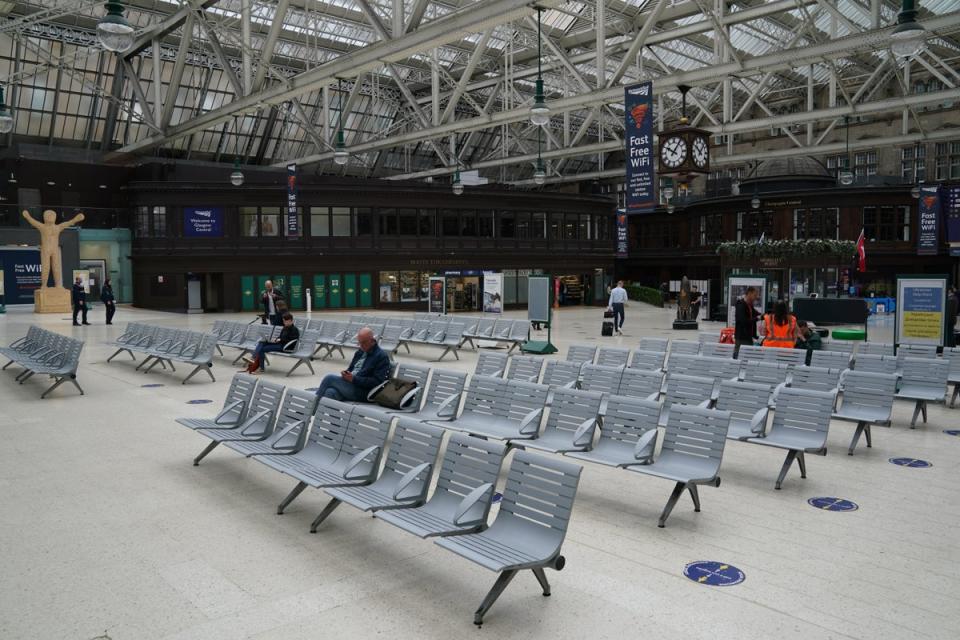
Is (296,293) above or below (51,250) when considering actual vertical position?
below

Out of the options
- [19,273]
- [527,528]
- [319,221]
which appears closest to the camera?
[527,528]

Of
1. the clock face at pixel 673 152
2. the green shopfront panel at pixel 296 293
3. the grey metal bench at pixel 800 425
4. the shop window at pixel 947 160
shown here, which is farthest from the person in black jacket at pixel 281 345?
the shop window at pixel 947 160

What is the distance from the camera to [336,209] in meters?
38.3

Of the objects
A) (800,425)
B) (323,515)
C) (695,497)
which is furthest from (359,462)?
(800,425)

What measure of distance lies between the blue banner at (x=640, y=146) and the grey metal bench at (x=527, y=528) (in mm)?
11200

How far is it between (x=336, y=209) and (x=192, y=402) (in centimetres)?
2806

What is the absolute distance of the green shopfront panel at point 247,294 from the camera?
119ft

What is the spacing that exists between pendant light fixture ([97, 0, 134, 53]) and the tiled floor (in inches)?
222

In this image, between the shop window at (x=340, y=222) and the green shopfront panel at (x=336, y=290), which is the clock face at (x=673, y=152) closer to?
the green shopfront panel at (x=336, y=290)

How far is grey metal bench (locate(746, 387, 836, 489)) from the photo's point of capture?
7078mm

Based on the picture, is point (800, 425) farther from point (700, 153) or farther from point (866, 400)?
point (700, 153)

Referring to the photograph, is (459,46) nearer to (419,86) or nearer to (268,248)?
(419,86)

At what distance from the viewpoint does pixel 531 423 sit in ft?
24.1

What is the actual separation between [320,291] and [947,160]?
39859 mm
